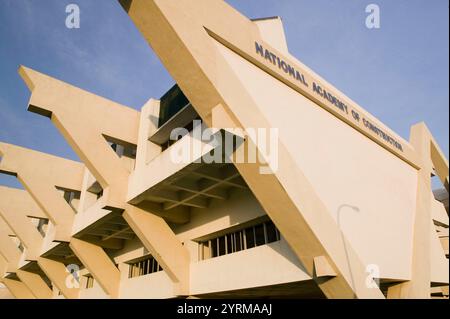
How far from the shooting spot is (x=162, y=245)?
1541 centimetres

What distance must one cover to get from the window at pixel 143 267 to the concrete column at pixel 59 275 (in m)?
7.73

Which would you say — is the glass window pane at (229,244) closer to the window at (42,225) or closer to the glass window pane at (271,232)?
the glass window pane at (271,232)

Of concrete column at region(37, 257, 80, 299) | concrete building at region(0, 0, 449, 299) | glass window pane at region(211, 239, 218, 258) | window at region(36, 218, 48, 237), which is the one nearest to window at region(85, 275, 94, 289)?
concrete column at region(37, 257, 80, 299)

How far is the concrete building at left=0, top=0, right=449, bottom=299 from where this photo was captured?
9500mm

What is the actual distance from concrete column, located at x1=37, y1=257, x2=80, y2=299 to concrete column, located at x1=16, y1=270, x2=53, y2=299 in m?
8.56

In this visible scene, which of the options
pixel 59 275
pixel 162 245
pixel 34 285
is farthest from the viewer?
pixel 34 285

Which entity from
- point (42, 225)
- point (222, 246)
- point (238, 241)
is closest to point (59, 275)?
point (42, 225)

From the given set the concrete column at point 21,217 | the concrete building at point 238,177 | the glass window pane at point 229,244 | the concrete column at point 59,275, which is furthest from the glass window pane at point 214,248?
the concrete column at point 21,217

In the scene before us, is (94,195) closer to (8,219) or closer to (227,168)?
(8,219)

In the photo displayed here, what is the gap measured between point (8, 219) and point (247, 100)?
2693 centimetres

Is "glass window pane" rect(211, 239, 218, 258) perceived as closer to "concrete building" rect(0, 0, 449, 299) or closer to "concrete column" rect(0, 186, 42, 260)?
"concrete building" rect(0, 0, 449, 299)

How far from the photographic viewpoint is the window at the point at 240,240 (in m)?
13.4

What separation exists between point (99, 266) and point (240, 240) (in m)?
11.0

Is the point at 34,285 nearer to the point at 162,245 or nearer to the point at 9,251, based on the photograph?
the point at 9,251
